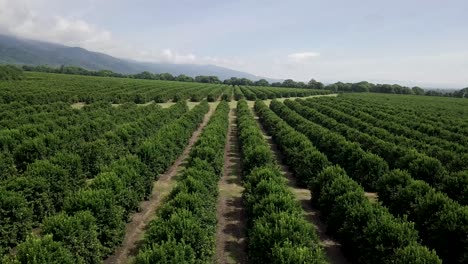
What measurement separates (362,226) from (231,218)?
785 centimetres

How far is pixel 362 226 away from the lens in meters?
15.1

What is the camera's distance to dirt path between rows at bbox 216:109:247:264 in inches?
649

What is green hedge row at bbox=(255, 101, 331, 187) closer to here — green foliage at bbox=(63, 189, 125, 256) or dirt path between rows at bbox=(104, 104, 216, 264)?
dirt path between rows at bbox=(104, 104, 216, 264)

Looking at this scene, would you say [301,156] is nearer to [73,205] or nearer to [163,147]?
[163,147]

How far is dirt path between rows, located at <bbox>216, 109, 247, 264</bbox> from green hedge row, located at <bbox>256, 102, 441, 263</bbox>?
15.5ft

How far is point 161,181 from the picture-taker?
26.3 meters

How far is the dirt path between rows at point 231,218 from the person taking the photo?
1648cm

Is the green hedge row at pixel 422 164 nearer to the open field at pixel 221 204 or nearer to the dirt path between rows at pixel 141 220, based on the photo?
the open field at pixel 221 204

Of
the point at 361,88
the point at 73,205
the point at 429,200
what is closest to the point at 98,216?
the point at 73,205

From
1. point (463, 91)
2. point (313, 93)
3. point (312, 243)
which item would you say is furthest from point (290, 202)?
point (463, 91)

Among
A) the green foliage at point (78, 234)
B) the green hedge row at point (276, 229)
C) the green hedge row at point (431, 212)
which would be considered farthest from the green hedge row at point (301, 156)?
the green foliage at point (78, 234)

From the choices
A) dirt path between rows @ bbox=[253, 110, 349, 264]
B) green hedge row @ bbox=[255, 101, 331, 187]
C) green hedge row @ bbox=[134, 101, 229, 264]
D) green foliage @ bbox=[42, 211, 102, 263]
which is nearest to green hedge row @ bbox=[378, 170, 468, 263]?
dirt path between rows @ bbox=[253, 110, 349, 264]

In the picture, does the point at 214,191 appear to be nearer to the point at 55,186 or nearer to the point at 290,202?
the point at 290,202

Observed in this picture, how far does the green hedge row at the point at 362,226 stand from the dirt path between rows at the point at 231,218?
186 inches
